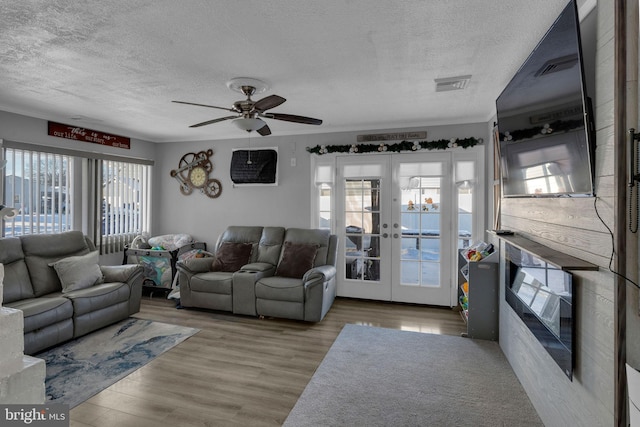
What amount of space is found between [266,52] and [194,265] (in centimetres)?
301

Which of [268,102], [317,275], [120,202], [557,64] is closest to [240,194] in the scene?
[120,202]

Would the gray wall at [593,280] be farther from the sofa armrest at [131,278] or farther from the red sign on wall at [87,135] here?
A: the red sign on wall at [87,135]

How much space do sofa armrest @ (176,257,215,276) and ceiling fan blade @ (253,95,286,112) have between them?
2439mm

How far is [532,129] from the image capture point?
1.96 meters

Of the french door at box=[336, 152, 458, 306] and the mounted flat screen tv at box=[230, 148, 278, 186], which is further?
the mounted flat screen tv at box=[230, 148, 278, 186]

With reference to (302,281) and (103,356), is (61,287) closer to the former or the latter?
(103,356)

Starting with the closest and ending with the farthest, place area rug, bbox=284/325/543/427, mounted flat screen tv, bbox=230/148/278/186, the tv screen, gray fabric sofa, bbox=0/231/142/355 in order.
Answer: the tv screen < area rug, bbox=284/325/543/427 < gray fabric sofa, bbox=0/231/142/355 < mounted flat screen tv, bbox=230/148/278/186

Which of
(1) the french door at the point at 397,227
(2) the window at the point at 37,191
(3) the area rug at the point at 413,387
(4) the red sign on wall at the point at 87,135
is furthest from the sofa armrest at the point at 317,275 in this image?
(4) the red sign on wall at the point at 87,135

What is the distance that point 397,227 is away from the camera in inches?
182

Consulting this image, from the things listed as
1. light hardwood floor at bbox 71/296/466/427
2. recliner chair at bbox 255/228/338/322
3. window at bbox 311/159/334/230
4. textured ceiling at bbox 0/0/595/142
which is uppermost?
textured ceiling at bbox 0/0/595/142

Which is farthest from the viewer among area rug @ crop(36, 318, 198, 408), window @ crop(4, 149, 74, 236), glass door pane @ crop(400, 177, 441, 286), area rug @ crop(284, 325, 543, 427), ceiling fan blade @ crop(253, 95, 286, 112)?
glass door pane @ crop(400, 177, 441, 286)

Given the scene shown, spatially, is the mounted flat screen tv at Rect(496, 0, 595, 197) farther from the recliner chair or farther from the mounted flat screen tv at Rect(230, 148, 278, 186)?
the mounted flat screen tv at Rect(230, 148, 278, 186)

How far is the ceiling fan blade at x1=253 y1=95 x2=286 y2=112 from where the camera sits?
2.62 m

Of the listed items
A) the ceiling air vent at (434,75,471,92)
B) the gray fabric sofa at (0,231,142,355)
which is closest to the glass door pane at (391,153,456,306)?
the ceiling air vent at (434,75,471,92)
